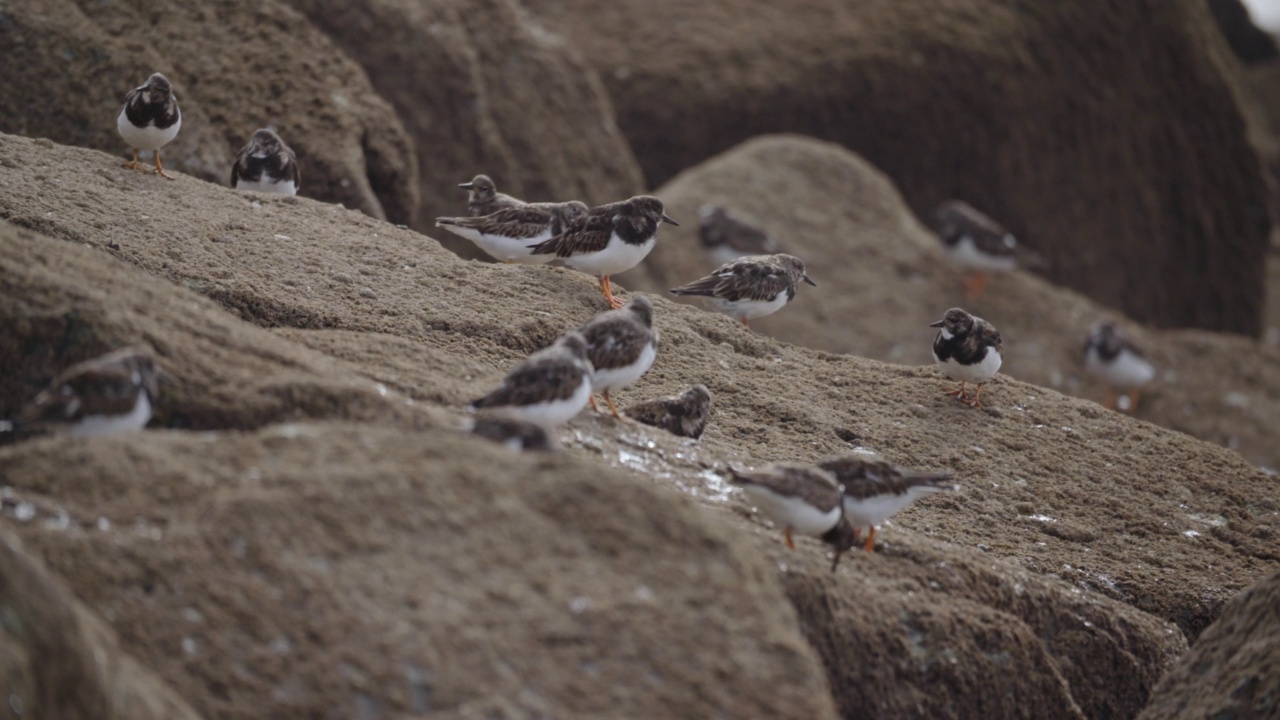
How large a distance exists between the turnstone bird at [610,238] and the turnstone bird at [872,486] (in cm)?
317

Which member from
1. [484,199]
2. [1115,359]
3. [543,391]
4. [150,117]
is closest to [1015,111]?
[1115,359]

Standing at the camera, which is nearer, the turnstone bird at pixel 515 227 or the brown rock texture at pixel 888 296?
the turnstone bird at pixel 515 227

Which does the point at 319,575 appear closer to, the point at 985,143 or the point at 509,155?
the point at 509,155

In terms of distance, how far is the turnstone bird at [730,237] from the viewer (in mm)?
18000

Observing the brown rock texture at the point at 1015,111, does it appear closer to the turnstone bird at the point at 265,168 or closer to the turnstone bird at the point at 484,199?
the turnstone bird at the point at 484,199

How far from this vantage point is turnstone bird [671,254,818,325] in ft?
37.1

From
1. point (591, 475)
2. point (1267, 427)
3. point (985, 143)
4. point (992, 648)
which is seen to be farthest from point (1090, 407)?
point (985, 143)

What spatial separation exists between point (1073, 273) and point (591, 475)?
20.1 meters

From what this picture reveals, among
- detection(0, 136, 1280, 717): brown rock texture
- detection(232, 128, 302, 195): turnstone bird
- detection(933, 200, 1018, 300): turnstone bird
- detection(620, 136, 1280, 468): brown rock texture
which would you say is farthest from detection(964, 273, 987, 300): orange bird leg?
detection(232, 128, 302, 195): turnstone bird

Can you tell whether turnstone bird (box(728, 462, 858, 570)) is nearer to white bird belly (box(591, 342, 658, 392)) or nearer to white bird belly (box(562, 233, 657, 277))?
white bird belly (box(591, 342, 658, 392))

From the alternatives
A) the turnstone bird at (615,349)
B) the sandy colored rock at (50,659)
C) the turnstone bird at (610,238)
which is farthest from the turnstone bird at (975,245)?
the sandy colored rock at (50,659)

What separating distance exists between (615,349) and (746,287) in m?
3.57

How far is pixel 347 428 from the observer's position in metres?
6.08

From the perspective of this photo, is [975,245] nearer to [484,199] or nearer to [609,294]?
[484,199]
